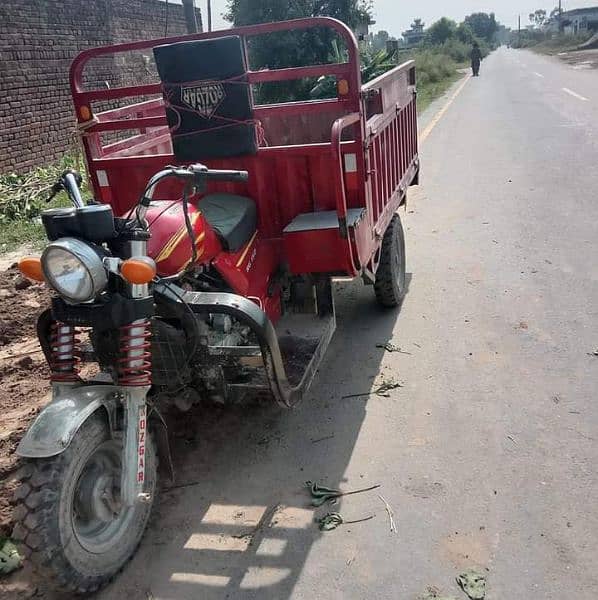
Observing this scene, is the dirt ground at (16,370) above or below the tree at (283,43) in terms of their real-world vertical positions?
below

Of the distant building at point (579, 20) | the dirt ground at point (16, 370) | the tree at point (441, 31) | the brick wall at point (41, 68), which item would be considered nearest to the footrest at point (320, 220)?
the dirt ground at point (16, 370)

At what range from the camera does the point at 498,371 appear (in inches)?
168

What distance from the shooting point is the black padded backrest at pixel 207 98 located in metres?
3.74

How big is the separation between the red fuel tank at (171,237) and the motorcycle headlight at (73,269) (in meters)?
0.49

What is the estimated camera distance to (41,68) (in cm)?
1077

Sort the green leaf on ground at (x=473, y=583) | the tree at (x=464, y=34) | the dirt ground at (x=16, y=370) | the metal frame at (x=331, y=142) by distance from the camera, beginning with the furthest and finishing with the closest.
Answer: the tree at (x=464, y=34) → the metal frame at (x=331, y=142) → the dirt ground at (x=16, y=370) → the green leaf on ground at (x=473, y=583)

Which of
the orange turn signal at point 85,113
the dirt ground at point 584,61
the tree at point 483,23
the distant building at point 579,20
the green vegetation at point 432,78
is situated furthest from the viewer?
the tree at point 483,23

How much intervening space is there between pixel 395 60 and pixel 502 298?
944cm

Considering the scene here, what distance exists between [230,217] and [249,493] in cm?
153

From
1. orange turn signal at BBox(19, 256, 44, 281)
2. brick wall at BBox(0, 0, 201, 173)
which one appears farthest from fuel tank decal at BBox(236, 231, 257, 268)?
brick wall at BBox(0, 0, 201, 173)

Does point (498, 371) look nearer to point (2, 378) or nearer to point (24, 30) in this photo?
point (2, 378)

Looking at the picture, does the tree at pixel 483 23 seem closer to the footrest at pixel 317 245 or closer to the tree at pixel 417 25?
the tree at pixel 417 25

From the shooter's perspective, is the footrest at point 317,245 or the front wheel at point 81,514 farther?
the footrest at point 317,245

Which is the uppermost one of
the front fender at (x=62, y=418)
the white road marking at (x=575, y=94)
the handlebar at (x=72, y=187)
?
the handlebar at (x=72, y=187)
